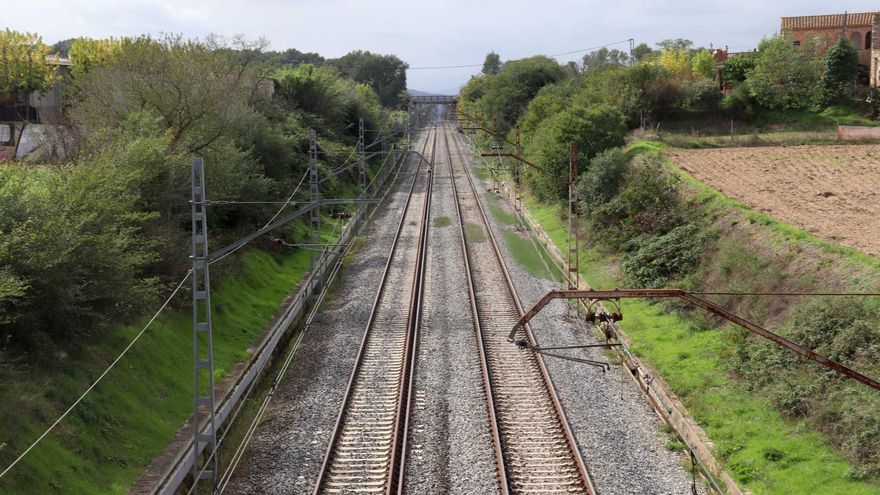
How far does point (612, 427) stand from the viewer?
Answer: 1673 cm

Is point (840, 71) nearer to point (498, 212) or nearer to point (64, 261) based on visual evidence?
point (498, 212)

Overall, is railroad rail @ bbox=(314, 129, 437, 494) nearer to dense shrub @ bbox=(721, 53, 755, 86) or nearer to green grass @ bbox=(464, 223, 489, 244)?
green grass @ bbox=(464, 223, 489, 244)

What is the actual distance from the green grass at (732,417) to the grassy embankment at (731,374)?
2 centimetres

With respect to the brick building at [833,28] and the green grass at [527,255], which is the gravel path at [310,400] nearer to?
the green grass at [527,255]

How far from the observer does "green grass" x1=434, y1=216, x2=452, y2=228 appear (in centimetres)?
4294

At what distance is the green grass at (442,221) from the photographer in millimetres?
42938

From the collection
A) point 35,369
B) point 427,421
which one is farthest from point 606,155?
point 35,369

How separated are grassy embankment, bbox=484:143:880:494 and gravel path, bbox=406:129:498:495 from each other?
14.5ft

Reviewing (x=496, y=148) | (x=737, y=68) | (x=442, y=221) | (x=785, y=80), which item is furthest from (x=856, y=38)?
(x=442, y=221)

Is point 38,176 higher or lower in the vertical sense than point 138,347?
higher

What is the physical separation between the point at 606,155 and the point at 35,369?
26.1 metres

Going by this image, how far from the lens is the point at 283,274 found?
30.9 m

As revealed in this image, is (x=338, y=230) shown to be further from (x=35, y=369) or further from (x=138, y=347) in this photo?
(x=35, y=369)

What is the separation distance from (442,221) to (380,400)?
2631 centimetres
